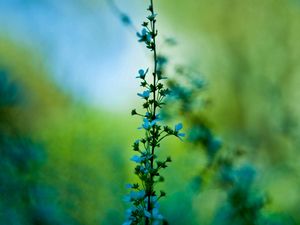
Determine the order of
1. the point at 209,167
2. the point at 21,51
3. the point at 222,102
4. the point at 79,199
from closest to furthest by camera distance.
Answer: the point at 209,167, the point at 79,199, the point at 21,51, the point at 222,102

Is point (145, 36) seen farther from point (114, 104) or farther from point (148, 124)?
point (114, 104)

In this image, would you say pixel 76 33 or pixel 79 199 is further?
pixel 76 33

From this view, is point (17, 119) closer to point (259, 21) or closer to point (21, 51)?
point (21, 51)

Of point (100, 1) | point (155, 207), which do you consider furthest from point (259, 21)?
point (155, 207)

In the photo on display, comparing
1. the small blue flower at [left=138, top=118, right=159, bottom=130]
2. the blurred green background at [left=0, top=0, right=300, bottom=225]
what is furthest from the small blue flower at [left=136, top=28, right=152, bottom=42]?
the blurred green background at [left=0, top=0, right=300, bottom=225]

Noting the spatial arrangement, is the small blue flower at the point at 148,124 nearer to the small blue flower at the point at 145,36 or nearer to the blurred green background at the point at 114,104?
the small blue flower at the point at 145,36

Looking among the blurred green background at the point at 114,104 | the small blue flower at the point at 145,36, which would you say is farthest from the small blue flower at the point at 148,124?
the blurred green background at the point at 114,104

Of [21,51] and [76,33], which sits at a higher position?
[21,51]

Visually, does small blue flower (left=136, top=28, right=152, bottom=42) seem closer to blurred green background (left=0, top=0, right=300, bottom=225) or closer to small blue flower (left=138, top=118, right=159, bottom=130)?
small blue flower (left=138, top=118, right=159, bottom=130)
